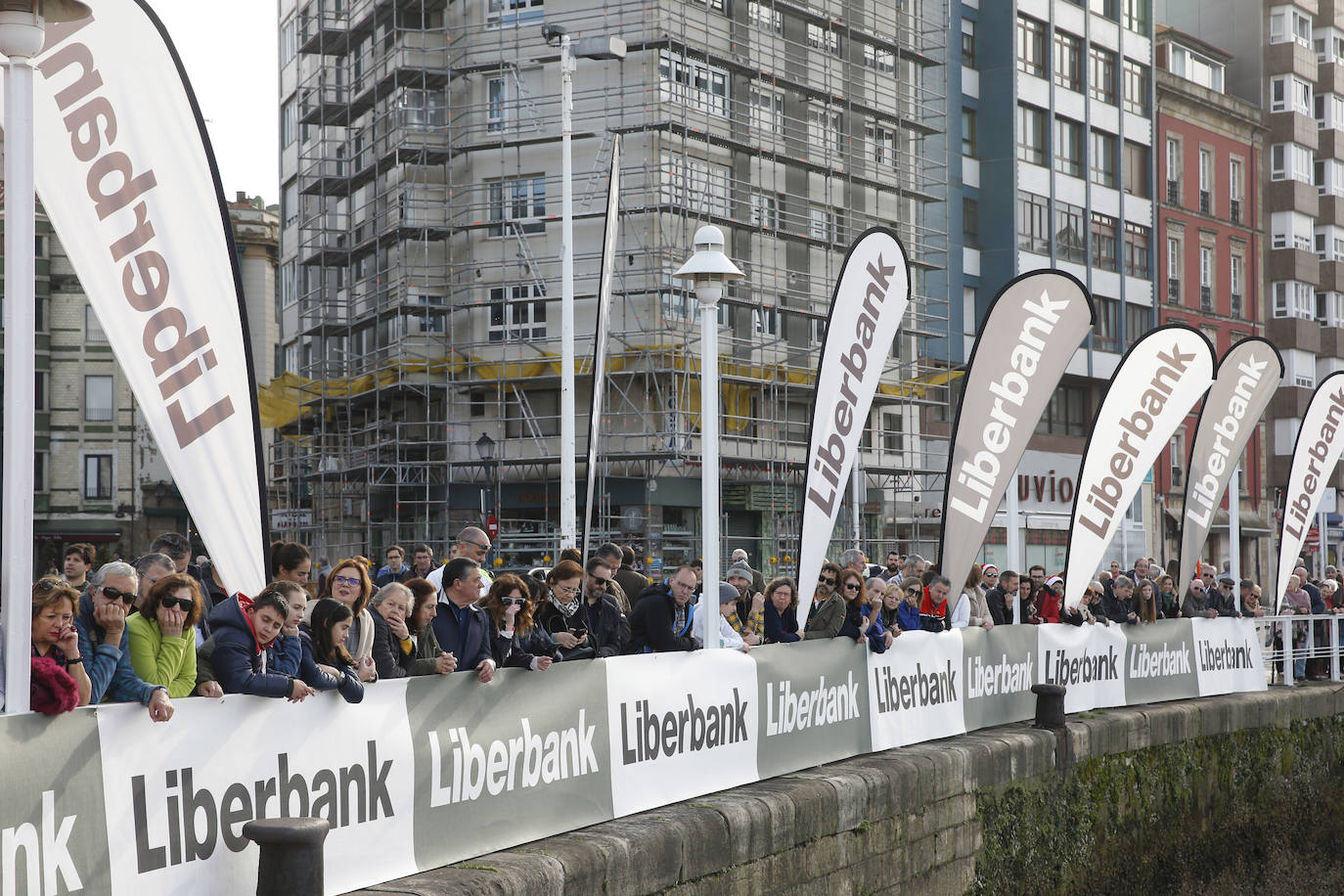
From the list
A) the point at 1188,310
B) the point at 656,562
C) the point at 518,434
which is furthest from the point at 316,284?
the point at 1188,310

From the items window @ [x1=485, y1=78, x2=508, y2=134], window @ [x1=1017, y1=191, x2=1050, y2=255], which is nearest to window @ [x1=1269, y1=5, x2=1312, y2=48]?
window @ [x1=1017, y1=191, x2=1050, y2=255]

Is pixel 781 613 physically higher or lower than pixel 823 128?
lower

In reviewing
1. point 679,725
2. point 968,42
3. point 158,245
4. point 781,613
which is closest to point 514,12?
point 968,42

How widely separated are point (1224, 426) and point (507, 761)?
13790 millimetres

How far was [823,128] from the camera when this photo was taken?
3728 cm

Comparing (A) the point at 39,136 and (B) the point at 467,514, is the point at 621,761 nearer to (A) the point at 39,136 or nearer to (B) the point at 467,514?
(A) the point at 39,136

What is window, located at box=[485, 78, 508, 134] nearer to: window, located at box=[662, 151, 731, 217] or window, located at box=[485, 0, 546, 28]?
window, located at box=[485, 0, 546, 28]

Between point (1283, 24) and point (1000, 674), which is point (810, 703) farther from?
point (1283, 24)

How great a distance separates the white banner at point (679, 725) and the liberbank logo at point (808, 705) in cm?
22

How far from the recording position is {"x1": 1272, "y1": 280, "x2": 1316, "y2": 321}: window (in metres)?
55.5

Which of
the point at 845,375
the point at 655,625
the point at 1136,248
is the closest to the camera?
the point at 655,625

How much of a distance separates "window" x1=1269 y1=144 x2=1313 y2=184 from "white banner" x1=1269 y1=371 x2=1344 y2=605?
37.8m

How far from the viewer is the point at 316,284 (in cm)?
4322

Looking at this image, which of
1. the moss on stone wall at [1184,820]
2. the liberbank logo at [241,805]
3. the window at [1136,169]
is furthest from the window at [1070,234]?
the liberbank logo at [241,805]
